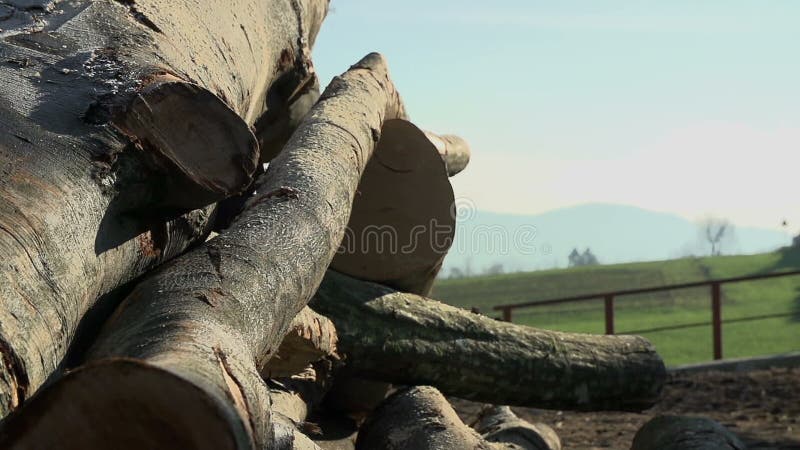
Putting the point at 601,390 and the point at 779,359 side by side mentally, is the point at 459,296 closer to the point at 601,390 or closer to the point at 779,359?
the point at 779,359

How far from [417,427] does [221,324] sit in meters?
2.35

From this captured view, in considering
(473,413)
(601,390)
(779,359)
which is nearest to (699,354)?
(779,359)

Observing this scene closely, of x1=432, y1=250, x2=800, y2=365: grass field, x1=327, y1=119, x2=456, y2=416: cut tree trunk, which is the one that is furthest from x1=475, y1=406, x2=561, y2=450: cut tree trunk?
x1=432, y1=250, x2=800, y2=365: grass field

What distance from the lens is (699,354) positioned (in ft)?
85.3

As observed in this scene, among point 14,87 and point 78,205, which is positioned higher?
point 14,87

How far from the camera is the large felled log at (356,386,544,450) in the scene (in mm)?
5071

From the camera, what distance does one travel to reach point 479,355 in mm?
5797

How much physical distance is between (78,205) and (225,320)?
52 centimetres

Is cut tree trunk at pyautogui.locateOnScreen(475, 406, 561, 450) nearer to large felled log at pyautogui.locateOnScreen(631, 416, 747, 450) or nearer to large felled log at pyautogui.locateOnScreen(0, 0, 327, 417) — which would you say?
large felled log at pyautogui.locateOnScreen(631, 416, 747, 450)

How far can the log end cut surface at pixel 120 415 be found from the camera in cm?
224

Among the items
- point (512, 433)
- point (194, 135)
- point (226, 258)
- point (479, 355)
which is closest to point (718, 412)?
point (512, 433)

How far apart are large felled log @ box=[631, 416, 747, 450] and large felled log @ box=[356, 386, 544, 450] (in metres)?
0.91

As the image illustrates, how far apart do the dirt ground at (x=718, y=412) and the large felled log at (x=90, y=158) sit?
16.0 feet

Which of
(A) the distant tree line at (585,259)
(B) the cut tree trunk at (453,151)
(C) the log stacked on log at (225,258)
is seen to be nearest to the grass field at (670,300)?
(A) the distant tree line at (585,259)
